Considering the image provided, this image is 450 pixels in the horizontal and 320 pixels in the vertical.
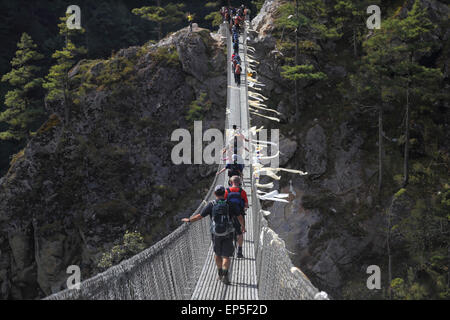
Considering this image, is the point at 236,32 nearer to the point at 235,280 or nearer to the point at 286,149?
the point at 286,149

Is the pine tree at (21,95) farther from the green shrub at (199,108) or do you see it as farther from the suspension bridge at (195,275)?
the suspension bridge at (195,275)

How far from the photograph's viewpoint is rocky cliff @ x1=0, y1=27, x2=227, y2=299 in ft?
56.9

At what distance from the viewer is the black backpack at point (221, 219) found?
4305 millimetres

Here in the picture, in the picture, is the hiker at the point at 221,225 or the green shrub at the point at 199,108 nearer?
the hiker at the point at 221,225

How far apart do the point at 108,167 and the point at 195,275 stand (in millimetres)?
14268

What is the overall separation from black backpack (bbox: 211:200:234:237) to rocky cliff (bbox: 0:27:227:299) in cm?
1344

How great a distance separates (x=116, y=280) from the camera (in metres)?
3.02

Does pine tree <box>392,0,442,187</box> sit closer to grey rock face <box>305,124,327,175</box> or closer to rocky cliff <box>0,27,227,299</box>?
grey rock face <box>305,124,327,175</box>

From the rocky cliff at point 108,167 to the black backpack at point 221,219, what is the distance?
1344 cm

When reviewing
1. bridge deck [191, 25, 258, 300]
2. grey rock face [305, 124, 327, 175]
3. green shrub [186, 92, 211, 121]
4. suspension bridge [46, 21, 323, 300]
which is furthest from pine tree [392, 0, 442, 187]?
suspension bridge [46, 21, 323, 300]

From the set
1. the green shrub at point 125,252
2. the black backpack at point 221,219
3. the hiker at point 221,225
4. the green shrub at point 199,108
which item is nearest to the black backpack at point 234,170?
the hiker at point 221,225
